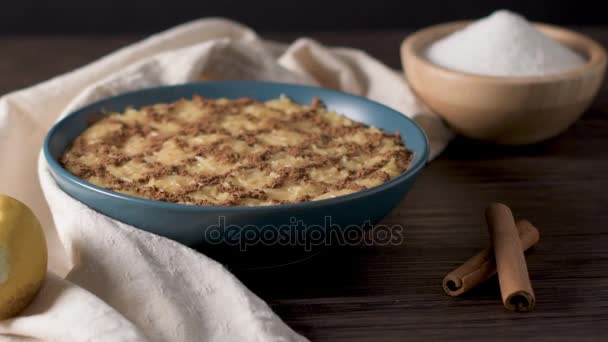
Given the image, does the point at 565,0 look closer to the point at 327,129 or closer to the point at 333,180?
the point at 327,129

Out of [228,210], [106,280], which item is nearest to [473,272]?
[228,210]

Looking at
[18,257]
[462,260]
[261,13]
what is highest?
[18,257]

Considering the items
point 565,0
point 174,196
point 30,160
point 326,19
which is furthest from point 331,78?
point 565,0

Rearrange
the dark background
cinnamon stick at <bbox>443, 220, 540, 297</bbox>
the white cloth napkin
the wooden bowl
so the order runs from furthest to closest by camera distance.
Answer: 1. the dark background
2. the wooden bowl
3. cinnamon stick at <bbox>443, 220, 540, 297</bbox>
4. the white cloth napkin

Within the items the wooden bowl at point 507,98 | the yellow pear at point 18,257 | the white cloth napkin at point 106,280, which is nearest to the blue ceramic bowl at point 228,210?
the white cloth napkin at point 106,280

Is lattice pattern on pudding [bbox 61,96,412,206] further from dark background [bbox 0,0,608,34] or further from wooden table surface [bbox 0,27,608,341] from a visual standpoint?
dark background [bbox 0,0,608,34]

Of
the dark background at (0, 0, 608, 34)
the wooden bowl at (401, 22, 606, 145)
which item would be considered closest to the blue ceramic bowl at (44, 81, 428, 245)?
the wooden bowl at (401, 22, 606, 145)

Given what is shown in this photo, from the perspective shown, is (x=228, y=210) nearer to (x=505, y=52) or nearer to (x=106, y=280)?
(x=106, y=280)
